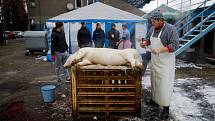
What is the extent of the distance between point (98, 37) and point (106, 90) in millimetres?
6200

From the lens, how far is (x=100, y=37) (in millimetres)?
10789

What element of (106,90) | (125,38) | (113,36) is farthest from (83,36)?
(106,90)

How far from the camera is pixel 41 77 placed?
8750 millimetres

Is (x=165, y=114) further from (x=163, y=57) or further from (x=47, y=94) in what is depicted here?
(x=47, y=94)

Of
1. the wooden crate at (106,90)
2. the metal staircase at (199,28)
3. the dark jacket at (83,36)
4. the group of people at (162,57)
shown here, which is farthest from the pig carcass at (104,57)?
the dark jacket at (83,36)

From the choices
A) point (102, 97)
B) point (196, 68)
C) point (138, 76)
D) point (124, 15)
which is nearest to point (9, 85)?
point (102, 97)

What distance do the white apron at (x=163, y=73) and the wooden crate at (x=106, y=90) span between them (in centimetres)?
44

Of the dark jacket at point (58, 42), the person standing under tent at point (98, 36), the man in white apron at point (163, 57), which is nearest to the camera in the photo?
the man in white apron at point (163, 57)

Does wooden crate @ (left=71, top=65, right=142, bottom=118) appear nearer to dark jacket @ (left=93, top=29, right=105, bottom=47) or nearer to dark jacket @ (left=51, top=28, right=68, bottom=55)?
dark jacket @ (left=51, top=28, right=68, bottom=55)

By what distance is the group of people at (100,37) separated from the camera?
1034 centimetres

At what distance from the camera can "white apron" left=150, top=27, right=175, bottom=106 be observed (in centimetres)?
479

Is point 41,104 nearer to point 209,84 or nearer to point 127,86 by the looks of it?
point 127,86

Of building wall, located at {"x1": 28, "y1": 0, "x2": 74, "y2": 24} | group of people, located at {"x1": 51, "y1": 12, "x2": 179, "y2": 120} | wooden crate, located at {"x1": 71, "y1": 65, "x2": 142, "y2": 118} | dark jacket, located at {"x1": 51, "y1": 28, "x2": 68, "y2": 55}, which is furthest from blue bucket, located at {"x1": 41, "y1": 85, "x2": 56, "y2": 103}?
building wall, located at {"x1": 28, "y1": 0, "x2": 74, "y2": 24}

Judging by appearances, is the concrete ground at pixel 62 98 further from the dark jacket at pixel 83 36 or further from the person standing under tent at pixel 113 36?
the person standing under tent at pixel 113 36
